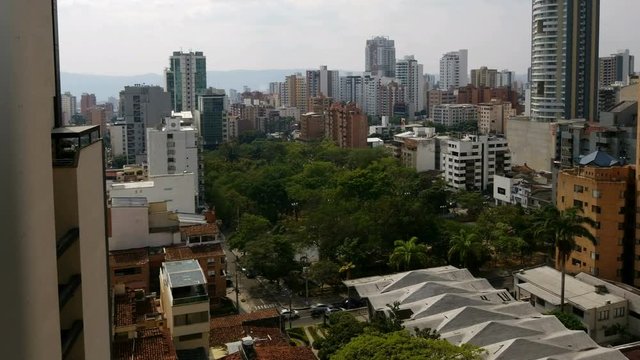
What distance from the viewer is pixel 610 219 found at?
21094 millimetres

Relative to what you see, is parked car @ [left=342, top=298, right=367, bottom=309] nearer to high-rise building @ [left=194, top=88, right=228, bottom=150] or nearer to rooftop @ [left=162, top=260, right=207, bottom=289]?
rooftop @ [left=162, top=260, right=207, bottom=289]

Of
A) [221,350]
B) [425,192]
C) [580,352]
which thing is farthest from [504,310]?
[425,192]

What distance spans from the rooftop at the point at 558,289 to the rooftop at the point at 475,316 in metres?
0.54

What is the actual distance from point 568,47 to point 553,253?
1086 inches

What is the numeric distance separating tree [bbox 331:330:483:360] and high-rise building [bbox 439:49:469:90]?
109308 millimetres

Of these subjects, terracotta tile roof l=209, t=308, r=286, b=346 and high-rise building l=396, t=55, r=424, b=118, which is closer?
terracotta tile roof l=209, t=308, r=286, b=346

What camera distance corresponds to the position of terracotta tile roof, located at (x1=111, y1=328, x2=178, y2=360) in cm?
1219

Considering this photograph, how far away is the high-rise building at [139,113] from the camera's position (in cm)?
5591

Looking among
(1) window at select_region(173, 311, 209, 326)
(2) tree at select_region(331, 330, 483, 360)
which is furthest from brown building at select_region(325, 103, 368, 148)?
(2) tree at select_region(331, 330, 483, 360)

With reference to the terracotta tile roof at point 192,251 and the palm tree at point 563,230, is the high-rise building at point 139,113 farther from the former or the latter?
the palm tree at point 563,230

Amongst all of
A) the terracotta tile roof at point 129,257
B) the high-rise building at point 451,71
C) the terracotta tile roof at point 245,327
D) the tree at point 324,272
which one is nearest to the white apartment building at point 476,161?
the tree at point 324,272

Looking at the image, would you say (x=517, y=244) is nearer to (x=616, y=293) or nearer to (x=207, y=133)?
(x=616, y=293)

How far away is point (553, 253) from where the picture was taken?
23984 millimetres

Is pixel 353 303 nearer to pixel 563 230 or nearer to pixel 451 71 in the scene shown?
pixel 563 230
